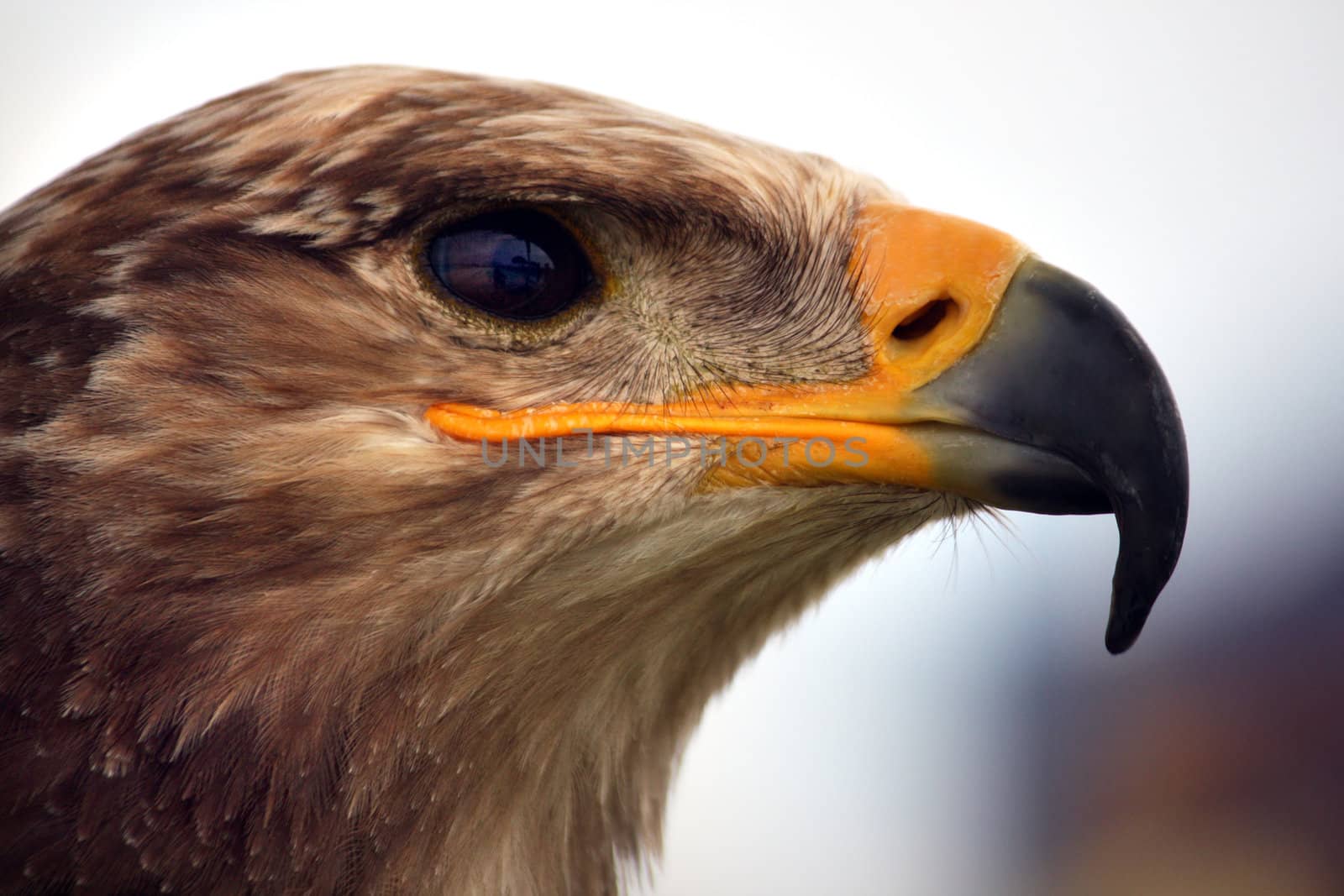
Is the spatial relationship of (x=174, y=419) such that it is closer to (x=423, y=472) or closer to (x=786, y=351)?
(x=423, y=472)

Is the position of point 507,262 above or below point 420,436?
above

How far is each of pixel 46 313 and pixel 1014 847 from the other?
841 cm

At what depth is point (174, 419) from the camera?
1.70 meters

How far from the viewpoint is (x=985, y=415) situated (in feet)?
5.74

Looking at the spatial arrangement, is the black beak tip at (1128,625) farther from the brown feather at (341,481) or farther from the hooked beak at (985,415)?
the brown feather at (341,481)

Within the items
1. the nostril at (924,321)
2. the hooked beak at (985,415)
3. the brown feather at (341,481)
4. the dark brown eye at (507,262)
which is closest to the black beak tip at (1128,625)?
the hooked beak at (985,415)

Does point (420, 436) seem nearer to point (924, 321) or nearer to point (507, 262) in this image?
point (507, 262)

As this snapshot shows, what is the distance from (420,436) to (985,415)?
0.80 metres

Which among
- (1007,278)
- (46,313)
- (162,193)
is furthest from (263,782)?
(1007,278)

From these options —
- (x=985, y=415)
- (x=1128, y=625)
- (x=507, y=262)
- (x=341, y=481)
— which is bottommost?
(x=1128, y=625)

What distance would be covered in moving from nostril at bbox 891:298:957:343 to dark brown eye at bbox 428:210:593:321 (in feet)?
1.67

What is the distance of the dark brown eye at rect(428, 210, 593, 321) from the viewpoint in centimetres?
180

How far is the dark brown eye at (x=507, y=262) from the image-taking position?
180 centimetres

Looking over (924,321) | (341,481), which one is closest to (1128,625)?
(924,321)
